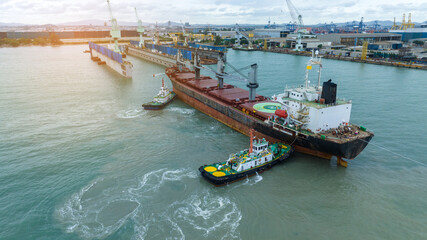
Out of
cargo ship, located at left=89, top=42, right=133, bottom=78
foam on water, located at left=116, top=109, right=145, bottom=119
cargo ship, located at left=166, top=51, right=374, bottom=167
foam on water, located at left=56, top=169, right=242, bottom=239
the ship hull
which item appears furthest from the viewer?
cargo ship, located at left=89, top=42, right=133, bottom=78

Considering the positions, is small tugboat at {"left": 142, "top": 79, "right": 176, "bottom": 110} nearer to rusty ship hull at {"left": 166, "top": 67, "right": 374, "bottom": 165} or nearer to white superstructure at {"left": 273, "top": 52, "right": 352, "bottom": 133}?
rusty ship hull at {"left": 166, "top": 67, "right": 374, "bottom": 165}

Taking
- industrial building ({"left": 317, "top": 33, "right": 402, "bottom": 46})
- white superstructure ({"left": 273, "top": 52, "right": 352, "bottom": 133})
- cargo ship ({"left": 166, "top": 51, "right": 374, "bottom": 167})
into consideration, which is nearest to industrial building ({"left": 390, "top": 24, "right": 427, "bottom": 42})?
industrial building ({"left": 317, "top": 33, "right": 402, "bottom": 46})

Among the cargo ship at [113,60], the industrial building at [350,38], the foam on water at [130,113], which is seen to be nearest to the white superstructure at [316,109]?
the foam on water at [130,113]

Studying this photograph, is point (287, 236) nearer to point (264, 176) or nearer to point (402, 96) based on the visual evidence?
point (264, 176)

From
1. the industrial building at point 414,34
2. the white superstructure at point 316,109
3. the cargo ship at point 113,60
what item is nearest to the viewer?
the white superstructure at point 316,109

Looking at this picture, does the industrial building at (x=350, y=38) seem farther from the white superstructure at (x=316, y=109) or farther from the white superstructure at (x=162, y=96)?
the white superstructure at (x=316, y=109)

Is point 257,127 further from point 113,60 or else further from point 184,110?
point 113,60

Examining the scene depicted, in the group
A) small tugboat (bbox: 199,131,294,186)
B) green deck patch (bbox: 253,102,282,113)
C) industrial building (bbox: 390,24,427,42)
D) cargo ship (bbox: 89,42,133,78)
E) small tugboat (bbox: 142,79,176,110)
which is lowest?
small tugboat (bbox: 199,131,294,186)
